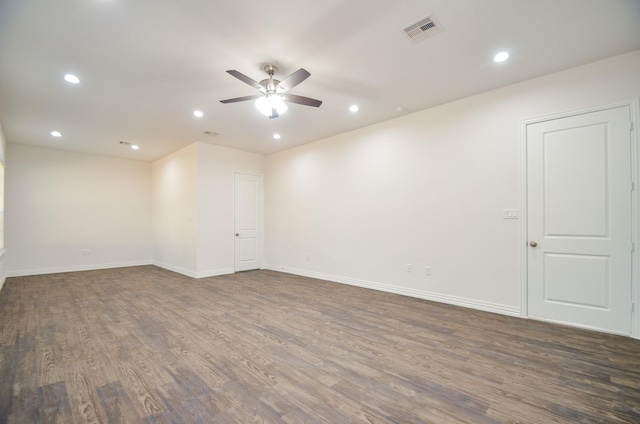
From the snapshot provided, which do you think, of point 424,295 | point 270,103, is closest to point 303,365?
point 424,295

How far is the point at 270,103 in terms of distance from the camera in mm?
3186

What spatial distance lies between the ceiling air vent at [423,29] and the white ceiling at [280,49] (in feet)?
0.23

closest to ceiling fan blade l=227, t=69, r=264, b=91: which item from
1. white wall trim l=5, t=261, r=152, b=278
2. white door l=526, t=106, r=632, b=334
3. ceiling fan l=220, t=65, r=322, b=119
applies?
ceiling fan l=220, t=65, r=322, b=119

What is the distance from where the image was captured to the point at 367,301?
4.19m

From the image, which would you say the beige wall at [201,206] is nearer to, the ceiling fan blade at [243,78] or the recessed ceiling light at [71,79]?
the recessed ceiling light at [71,79]

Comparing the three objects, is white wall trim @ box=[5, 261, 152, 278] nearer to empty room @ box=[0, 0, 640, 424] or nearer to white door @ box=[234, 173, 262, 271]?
empty room @ box=[0, 0, 640, 424]

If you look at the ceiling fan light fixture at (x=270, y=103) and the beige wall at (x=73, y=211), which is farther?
the beige wall at (x=73, y=211)

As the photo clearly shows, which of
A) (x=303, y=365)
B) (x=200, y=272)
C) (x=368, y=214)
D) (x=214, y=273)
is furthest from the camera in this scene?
(x=214, y=273)

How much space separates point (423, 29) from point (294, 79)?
1.28 metres

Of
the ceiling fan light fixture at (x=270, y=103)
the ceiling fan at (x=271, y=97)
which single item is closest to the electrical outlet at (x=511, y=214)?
the ceiling fan at (x=271, y=97)

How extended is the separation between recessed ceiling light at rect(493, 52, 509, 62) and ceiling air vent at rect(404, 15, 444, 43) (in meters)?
0.86

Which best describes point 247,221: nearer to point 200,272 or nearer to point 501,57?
point 200,272

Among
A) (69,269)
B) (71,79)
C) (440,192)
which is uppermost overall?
(71,79)

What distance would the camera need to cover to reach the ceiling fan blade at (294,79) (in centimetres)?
260
